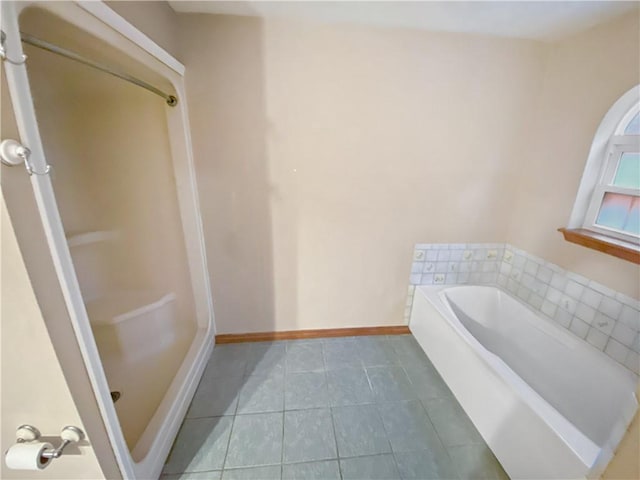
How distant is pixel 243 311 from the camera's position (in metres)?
2.07

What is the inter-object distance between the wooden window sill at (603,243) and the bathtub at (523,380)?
0.54 m

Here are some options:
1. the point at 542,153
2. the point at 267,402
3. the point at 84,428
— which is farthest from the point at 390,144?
the point at 84,428

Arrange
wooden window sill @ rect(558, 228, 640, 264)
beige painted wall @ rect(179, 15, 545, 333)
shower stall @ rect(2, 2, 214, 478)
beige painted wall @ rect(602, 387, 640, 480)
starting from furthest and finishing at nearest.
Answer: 1. beige painted wall @ rect(179, 15, 545, 333)
2. wooden window sill @ rect(558, 228, 640, 264)
3. shower stall @ rect(2, 2, 214, 478)
4. beige painted wall @ rect(602, 387, 640, 480)

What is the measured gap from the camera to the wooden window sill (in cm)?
131

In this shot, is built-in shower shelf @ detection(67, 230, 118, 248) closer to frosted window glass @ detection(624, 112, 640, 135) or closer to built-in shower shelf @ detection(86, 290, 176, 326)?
built-in shower shelf @ detection(86, 290, 176, 326)

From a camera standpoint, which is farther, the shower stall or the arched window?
the arched window

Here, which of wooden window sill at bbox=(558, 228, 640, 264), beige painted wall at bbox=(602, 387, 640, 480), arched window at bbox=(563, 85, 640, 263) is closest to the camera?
beige painted wall at bbox=(602, 387, 640, 480)

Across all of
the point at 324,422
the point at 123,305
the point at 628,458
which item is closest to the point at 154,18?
the point at 123,305

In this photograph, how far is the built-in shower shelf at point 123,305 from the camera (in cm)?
178

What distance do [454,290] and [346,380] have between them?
1.07 meters

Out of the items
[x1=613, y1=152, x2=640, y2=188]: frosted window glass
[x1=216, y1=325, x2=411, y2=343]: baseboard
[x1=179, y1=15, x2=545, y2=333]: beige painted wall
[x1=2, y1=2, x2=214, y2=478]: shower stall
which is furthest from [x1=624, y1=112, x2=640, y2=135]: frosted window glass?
[x1=2, y1=2, x2=214, y2=478]: shower stall

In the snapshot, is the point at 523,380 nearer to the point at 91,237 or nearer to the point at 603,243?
the point at 603,243

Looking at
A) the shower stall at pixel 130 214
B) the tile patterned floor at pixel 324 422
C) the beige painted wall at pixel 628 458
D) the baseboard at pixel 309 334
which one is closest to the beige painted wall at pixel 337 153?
the baseboard at pixel 309 334

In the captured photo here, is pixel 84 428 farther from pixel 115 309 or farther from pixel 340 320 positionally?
pixel 340 320
